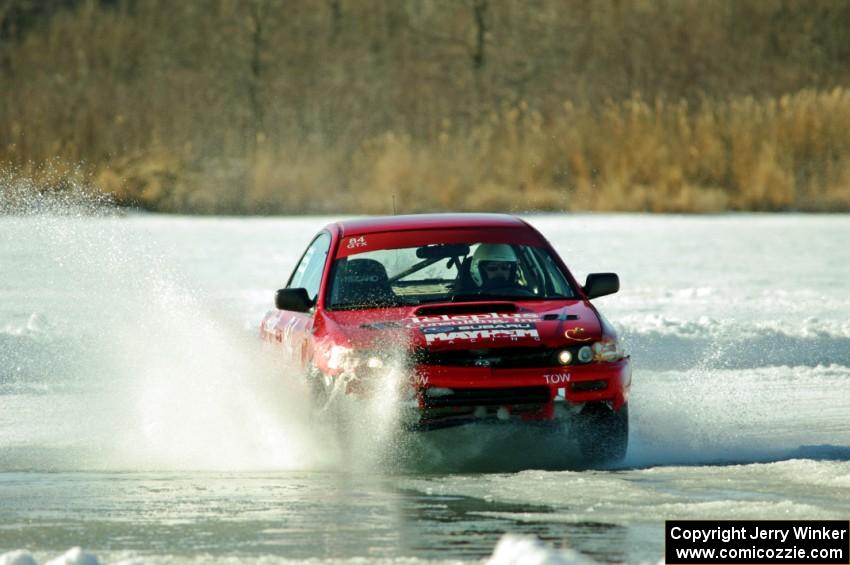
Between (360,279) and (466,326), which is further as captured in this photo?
(360,279)

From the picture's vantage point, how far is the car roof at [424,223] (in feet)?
32.9

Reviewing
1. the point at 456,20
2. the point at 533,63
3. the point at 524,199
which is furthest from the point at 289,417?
the point at 456,20

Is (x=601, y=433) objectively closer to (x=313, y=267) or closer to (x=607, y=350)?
(x=607, y=350)

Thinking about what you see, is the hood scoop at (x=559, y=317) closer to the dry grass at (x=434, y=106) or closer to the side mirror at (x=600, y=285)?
the side mirror at (x=600, y=285)

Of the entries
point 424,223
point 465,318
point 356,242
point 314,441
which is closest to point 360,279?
point 356,242

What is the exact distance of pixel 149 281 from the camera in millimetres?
13844

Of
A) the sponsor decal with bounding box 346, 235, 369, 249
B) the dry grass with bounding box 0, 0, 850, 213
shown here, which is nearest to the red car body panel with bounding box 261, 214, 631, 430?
the sponsor decal with bounding box 346, 235, 369, 249

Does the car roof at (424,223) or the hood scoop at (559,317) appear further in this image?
the car roof at (424,223)

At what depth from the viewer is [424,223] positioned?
33.0ft

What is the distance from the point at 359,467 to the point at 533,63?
39462 mm

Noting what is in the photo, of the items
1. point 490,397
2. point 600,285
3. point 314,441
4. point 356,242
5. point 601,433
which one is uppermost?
point 356,242

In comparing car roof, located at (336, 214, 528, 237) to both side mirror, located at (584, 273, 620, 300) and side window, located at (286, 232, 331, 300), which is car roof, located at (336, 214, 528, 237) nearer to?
side window, located at (286, 232, 331, 300)

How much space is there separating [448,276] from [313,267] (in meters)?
0.87

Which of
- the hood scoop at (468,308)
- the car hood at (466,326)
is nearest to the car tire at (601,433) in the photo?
the car hood at (466,326)
